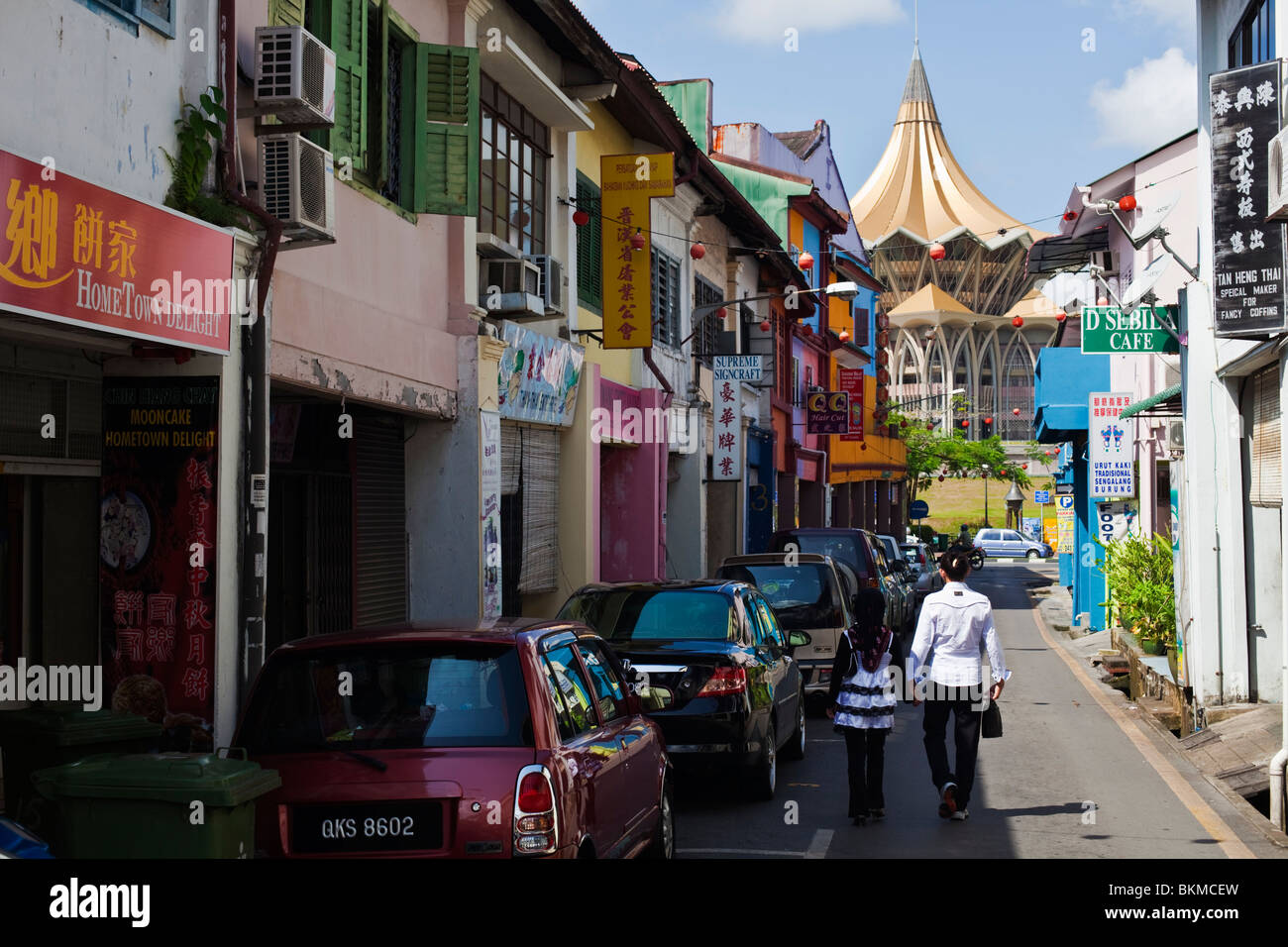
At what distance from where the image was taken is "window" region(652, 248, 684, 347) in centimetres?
2233

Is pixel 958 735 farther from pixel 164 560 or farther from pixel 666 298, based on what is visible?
pixel 666 298

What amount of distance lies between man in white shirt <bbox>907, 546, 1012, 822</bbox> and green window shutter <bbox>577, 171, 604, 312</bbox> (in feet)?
31.6

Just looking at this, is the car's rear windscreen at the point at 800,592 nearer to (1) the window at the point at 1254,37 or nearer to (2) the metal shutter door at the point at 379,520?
(2) the metal shutter door at the point at 379,520

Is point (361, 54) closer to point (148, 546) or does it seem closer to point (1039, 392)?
point (148, 546)

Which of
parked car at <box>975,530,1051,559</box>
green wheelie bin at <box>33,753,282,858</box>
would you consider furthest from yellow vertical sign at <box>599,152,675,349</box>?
parked car at <box>975,530,1051,559</box>

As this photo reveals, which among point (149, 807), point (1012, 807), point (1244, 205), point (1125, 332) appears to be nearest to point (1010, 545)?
point (1125, 332)

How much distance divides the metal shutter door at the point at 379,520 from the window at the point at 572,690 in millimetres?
6965

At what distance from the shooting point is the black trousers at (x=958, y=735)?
372 inches

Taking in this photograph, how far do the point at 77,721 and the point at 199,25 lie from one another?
444cm

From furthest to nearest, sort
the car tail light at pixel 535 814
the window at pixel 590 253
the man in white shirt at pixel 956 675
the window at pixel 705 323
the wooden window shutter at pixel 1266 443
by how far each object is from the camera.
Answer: the window at pixel 705 323 < the window at pixel 590 253 < the wooden window shutter at pixel 1266 443 < the man in white shirt at pixel 956 675 < the car tail light at pixel 535 814

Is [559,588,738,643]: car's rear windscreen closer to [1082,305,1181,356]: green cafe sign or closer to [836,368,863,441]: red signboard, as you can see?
[1082,305,1181,356]: green cafe sign

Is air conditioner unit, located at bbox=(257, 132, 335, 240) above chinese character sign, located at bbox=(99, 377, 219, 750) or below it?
above

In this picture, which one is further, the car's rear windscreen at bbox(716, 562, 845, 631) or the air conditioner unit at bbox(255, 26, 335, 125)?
the car's rear windscreen at bbox(716, 562, 845, 631)

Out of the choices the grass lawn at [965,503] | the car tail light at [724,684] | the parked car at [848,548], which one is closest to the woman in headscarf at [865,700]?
the car tail light at [724,684]
